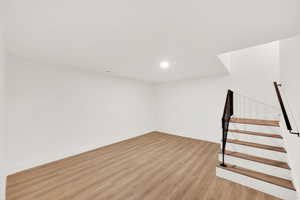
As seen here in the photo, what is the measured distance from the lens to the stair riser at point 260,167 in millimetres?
1975

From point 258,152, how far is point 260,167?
0.31 m

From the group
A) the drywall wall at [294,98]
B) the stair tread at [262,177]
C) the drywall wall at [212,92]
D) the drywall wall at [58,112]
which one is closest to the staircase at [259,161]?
the stair tread at [262,177]

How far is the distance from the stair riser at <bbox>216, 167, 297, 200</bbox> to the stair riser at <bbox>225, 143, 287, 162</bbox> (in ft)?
1.90

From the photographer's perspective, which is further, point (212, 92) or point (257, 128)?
point (212, 92)

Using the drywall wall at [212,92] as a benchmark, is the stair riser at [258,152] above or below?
below

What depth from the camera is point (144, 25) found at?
1.46 metres

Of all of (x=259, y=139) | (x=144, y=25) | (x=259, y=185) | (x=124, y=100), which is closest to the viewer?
(x=144, y=25)

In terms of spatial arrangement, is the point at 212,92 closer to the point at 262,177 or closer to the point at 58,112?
the point at 262,177

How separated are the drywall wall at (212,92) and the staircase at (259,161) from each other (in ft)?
4.68

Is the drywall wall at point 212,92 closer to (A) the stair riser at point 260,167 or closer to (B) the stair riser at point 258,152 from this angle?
(B) the stair riser at point 258,152

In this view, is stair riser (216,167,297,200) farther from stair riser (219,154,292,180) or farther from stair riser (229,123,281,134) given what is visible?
stair riser (229,123,281,134)

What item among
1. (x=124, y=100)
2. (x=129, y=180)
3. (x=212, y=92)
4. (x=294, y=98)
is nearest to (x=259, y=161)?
(x=294, y=98)

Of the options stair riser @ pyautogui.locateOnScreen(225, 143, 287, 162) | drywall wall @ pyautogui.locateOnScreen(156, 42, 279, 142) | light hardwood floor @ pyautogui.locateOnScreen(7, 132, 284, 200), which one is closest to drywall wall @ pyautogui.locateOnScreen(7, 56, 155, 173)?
light hardwood floor @ pyautogui.locateOnScreen(7, 132, 284, 200)

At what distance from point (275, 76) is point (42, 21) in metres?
5.17
